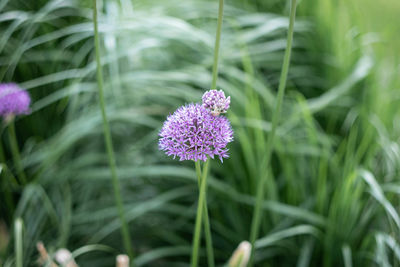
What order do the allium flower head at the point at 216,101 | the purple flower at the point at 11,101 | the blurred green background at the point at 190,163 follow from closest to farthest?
→ the allium flower head at the point at 216,101, the purple flower at the point at 11,101, the blurred green background at the point at 190,163

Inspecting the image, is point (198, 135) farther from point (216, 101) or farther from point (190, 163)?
point (190, 163)

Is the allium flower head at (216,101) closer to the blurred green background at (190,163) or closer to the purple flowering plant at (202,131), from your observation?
the purple flowering plant at (202,131)

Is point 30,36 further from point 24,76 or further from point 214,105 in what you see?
point 214,105

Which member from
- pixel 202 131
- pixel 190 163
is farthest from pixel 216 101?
pixel 190 163

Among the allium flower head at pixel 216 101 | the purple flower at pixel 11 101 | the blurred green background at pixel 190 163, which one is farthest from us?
the blurred green background at pixel 190 163

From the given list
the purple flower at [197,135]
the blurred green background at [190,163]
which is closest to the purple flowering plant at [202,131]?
the purple flower at [197,135]

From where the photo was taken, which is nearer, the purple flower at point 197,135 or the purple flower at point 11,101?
the purple flower at point 197,135

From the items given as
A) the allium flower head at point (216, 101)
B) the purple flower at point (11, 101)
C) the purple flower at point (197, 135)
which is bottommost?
the purple flower at point (197, 135)

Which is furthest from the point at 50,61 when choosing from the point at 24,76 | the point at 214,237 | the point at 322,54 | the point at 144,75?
the point at 322,54
